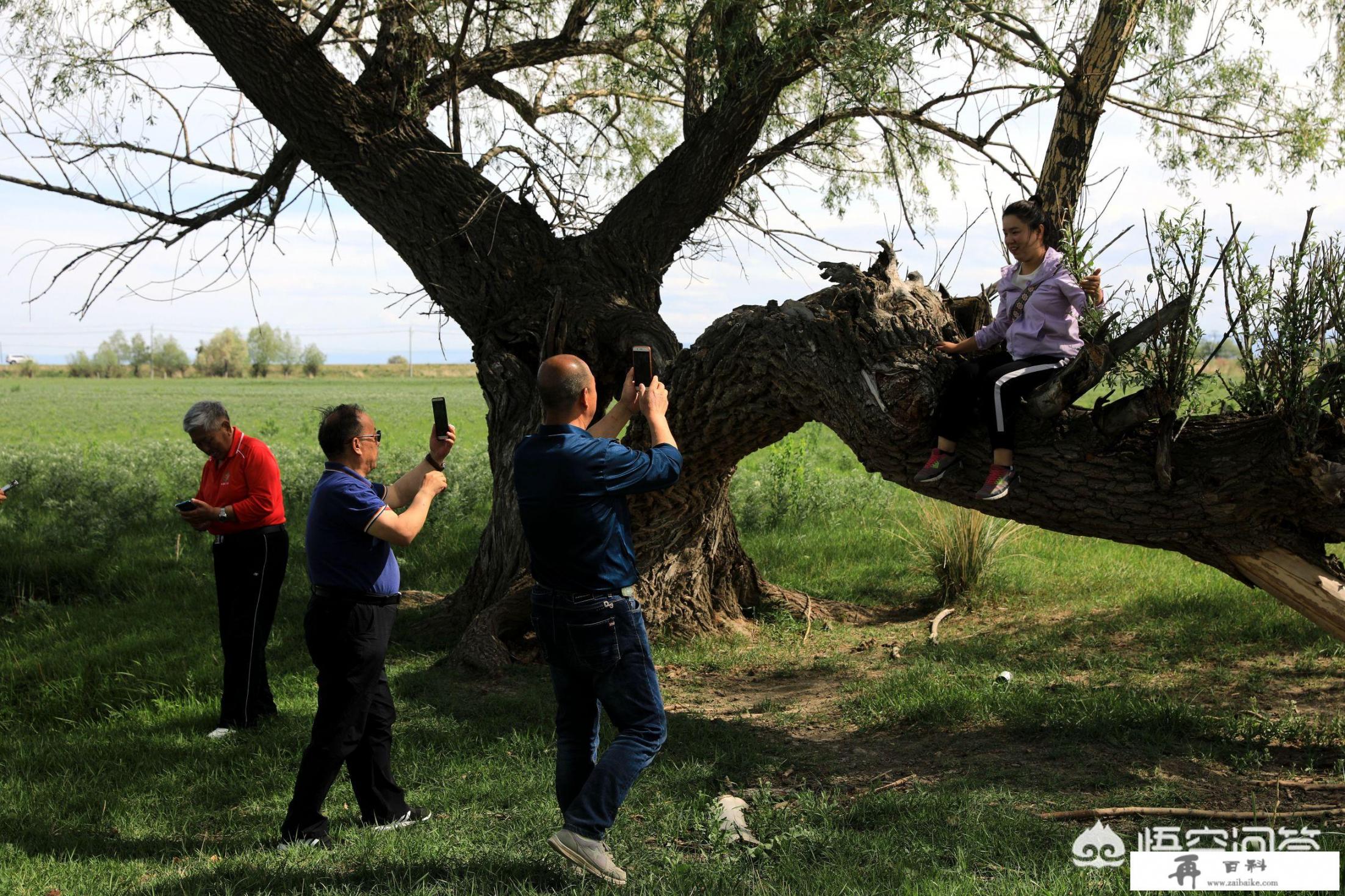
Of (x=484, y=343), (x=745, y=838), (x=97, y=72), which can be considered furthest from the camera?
(x=97, y=72)

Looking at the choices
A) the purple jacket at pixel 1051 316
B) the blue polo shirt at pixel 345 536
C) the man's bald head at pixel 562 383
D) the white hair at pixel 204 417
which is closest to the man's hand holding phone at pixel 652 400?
the man's bald head at pixel 562 383

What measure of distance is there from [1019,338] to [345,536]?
3349mm

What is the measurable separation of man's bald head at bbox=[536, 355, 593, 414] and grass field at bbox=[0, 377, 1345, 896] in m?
1.88

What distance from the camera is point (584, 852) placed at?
4.05 meters

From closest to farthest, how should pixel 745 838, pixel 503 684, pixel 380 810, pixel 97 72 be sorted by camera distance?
pixel 745 838 → pixel 380 810 → pixel 503 684 → pixel 97 72

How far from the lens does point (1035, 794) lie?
5.14 m

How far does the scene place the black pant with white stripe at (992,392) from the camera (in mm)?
5281

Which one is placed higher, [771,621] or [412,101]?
[412,101]

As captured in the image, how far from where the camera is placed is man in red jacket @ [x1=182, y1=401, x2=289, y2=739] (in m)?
6.70

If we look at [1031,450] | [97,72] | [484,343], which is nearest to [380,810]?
[1031,450]

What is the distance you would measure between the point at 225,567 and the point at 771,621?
4.55 meters

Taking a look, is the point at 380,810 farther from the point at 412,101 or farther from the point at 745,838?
the point at 412,101
